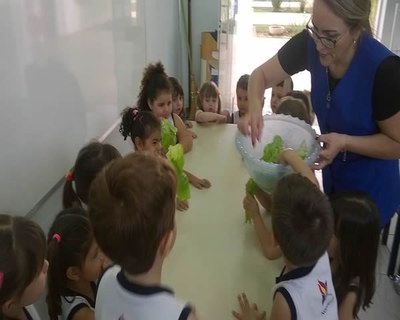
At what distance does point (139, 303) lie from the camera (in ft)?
2.36

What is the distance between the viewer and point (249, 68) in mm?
4410

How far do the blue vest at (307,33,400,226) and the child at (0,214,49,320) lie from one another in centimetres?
86

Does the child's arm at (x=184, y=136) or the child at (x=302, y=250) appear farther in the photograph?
the child's arm at (x=184, y=136)

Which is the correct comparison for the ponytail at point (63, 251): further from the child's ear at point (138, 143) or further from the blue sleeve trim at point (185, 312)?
the child's ear at point (138, 143)

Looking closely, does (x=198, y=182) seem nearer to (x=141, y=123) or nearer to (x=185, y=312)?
(x=141, y=123)

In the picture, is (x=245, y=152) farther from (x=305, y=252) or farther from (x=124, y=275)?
(x=124, y=275)

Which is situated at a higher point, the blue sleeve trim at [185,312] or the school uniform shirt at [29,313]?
the blue sleeve trim at [185,312]

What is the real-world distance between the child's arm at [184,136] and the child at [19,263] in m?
1.07

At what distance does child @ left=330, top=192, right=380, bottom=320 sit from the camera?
1117mm

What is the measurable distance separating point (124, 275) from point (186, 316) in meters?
0.13

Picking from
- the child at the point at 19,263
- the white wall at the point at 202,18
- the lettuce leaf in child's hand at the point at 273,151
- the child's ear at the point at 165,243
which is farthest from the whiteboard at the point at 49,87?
the white wall at the point at 202,18

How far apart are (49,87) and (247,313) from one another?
94 centimetres

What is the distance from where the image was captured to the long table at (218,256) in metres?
1.04

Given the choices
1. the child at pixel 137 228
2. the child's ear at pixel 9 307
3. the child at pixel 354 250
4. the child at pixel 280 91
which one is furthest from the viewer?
the child at pixel 280 91
